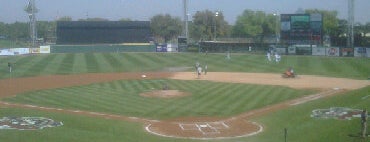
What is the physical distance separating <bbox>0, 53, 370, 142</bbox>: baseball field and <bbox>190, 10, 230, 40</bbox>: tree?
80303 mm

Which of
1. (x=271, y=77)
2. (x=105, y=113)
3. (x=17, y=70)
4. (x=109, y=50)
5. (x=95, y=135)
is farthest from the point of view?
(x=109, y=50)

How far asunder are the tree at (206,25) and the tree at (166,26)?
6.45 meters

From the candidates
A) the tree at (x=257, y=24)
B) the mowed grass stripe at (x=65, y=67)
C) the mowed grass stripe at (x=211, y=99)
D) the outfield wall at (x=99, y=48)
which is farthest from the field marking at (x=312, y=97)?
the tree at (x=257, y=24)

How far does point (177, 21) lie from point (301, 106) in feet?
392

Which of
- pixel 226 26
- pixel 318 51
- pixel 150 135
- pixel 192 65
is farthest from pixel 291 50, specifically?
pixel 226 26

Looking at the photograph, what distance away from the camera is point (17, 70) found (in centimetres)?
5331

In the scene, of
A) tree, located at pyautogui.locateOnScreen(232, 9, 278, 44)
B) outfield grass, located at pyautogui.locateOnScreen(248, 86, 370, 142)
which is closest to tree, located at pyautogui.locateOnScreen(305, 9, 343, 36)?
tree, located at pyautogui.locateOnScreen(232, 9, 278, 44)

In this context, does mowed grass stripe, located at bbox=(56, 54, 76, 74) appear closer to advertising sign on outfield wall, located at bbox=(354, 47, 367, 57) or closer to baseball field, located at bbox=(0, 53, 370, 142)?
baseball field, located at bbox=(0, 53, 370, 142)

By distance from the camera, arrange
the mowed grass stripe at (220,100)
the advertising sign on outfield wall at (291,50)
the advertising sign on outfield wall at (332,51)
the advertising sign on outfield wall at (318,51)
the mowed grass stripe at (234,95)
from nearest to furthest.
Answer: the mowed grass stripe at (220,100) → the mowed grass stripe at (234,95) → the advertising sign on outfield wall at (332,51) → the advertising sign on outfield wall at (318,51) → the advertising sign on outfield wall at (291,50)

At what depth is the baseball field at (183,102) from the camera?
21.2 metres

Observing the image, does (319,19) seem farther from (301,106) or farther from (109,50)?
(301,106)

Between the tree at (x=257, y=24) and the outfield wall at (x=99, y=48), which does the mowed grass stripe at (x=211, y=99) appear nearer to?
the outfield wall at (x=99, y=48)

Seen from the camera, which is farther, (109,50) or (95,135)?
(109,50)

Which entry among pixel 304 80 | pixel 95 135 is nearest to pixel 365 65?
pixel 304 80
